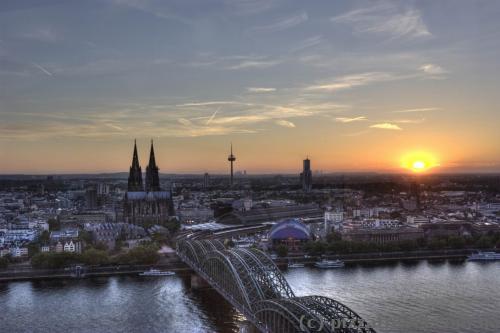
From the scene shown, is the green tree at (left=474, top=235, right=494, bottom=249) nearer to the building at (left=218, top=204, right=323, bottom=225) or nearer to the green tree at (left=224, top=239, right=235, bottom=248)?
the green tree at (left=224, top=239, right=235, bottom=248)

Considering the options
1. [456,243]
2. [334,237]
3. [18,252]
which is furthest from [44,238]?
[456,243]

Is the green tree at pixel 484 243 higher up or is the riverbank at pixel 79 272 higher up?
the green tree at pixel 484 243

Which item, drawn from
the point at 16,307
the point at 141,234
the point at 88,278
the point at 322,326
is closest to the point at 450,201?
the point at 141,234

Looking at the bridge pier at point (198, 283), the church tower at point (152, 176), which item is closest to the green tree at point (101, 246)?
the bridge pier at point (198, 283)

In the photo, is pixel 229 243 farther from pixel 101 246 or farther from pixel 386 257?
pixel 386 257

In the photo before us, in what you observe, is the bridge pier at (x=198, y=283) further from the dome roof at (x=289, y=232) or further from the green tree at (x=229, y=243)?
the dome roof at (x=289, y=232)

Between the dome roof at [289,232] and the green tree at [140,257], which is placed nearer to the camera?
the green tree at [140,257]

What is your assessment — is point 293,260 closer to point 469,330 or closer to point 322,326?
point 469,330

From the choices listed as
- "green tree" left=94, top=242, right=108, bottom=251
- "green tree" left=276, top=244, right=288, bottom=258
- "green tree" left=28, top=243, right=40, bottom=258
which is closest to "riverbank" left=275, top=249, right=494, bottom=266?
"green tree" left=276, top=244, right=288, bottom=258
